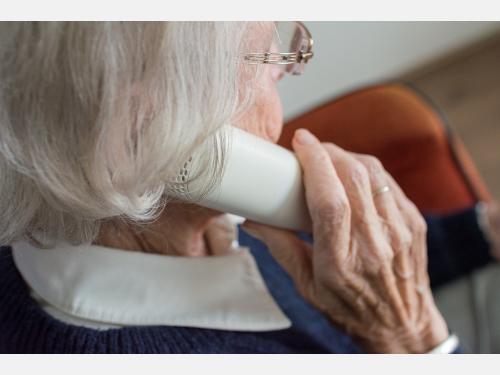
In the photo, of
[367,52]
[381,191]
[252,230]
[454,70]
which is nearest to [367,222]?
[381,191]

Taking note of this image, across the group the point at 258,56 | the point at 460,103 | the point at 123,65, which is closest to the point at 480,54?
the point at 460,103

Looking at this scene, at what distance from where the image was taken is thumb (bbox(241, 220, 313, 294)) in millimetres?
770

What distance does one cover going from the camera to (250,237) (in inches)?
34.4

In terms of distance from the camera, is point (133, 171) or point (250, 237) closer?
point (133, 171)

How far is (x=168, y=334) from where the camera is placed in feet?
2.36

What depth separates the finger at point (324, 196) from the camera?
678 millimetres

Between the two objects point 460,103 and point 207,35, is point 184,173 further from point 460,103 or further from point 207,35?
point 460,103

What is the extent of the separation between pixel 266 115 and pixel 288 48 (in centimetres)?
8

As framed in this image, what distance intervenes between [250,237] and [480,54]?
1.51 metres

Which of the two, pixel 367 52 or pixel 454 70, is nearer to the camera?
pixel 367 52

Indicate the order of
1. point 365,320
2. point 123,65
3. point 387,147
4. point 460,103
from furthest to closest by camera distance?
point 460,103 → point 387,147 → point 365,320 → point 123,65

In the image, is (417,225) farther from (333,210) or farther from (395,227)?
(333,210)

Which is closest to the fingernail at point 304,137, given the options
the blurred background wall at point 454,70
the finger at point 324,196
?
the finger at point 324,196

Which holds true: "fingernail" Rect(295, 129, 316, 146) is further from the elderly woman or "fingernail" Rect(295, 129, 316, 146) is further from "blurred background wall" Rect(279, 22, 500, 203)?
"blurred background wall" Rect(279, 22, 500, 203)
